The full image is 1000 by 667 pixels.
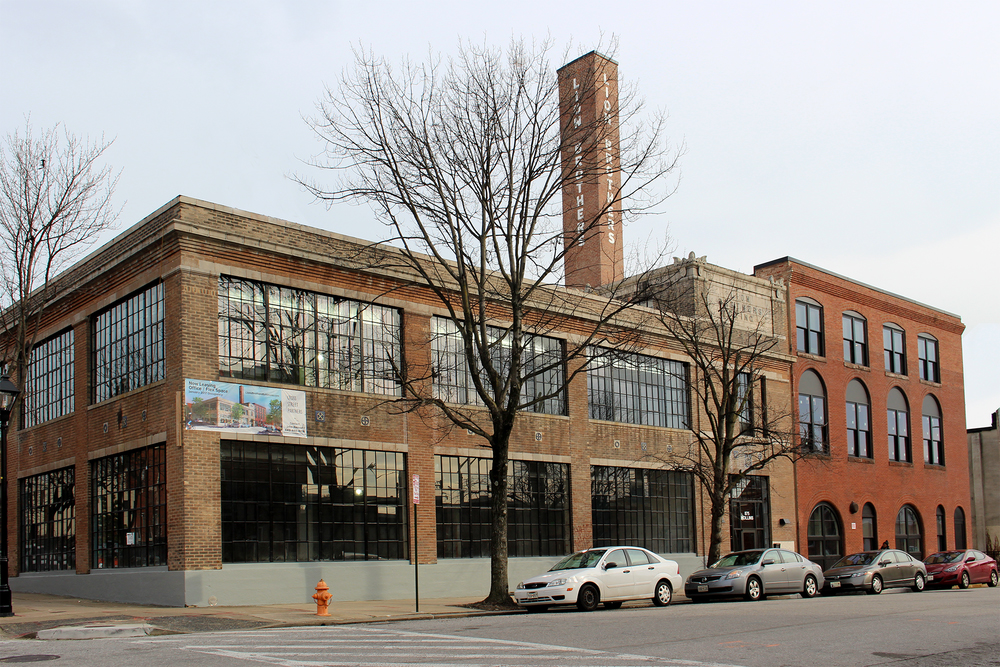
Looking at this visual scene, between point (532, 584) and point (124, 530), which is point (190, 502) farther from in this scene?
point (532, 584)

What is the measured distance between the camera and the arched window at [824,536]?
4059 centimetres

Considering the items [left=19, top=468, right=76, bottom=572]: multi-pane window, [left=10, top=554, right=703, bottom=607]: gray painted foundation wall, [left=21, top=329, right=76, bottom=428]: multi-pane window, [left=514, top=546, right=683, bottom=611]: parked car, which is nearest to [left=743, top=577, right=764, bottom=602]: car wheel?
[left=514, top=546, right=683, bottom=611]: parked car

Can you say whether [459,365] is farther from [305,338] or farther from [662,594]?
[662,594]

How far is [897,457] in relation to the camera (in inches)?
1826

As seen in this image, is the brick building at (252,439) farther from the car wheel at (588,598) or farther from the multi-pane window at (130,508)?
the car wheel at (588,598)

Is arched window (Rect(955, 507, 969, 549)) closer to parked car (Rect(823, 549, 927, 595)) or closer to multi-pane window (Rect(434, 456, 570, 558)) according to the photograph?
parked car (Rect(823, 549, 927, 595))

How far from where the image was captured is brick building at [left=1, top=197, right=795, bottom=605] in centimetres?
2220

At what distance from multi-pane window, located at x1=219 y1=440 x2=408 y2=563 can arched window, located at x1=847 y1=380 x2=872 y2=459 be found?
25191 millimetres

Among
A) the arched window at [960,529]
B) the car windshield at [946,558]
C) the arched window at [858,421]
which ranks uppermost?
the arched window at [858,421]

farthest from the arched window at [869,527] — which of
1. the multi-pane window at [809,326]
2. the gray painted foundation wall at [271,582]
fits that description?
the gray painted foundation wall at [271,582]

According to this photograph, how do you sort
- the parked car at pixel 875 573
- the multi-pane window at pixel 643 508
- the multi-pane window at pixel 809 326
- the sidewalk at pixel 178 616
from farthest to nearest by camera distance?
the multi-pane window at pixel 809 326 < the multi-pane window at pixel 643 508 < the parked car at pixel 875 573 < the sidewalk at pixel 178 616

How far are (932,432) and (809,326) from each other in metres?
12.4

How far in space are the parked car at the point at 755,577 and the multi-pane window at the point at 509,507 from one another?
5.57 metres

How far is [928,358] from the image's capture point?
49.5m
